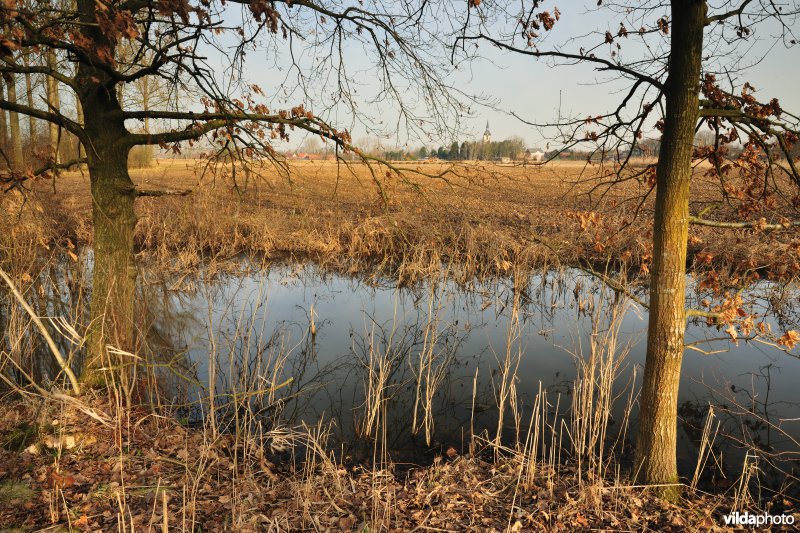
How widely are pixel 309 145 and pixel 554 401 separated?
402 cm

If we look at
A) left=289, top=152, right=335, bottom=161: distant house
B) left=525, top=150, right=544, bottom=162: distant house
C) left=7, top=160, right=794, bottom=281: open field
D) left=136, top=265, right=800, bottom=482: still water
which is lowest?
left=136, top=265, right=800, bottom=482: still water

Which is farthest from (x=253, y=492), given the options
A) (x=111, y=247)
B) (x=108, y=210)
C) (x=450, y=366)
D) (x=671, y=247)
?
(x=450, y=366)

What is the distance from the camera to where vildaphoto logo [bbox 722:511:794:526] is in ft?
11.3

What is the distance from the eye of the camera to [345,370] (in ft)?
22.6

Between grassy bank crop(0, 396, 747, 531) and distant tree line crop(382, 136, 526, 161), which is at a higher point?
distant tree line crop(382, 136, 526, 161)

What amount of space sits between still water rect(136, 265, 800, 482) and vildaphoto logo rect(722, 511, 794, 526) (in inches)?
31.7

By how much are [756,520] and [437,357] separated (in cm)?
389

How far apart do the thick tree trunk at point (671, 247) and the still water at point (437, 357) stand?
1.42 ft

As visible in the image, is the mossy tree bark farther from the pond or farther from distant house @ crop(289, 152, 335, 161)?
distant house @ crop(289, 152, 335, 161)

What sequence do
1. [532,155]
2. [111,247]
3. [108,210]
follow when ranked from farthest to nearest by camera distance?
[111,247]
[108,210]
[532,155]

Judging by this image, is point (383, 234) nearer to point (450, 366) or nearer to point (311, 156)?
point (450, 366)

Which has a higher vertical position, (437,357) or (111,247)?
(111,247)

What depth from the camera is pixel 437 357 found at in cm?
682

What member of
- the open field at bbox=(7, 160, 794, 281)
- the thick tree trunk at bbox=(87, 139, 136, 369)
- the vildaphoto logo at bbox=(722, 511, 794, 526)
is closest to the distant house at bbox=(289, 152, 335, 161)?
the thick tree trunk at bbox=(87, 139, 136, 369)
